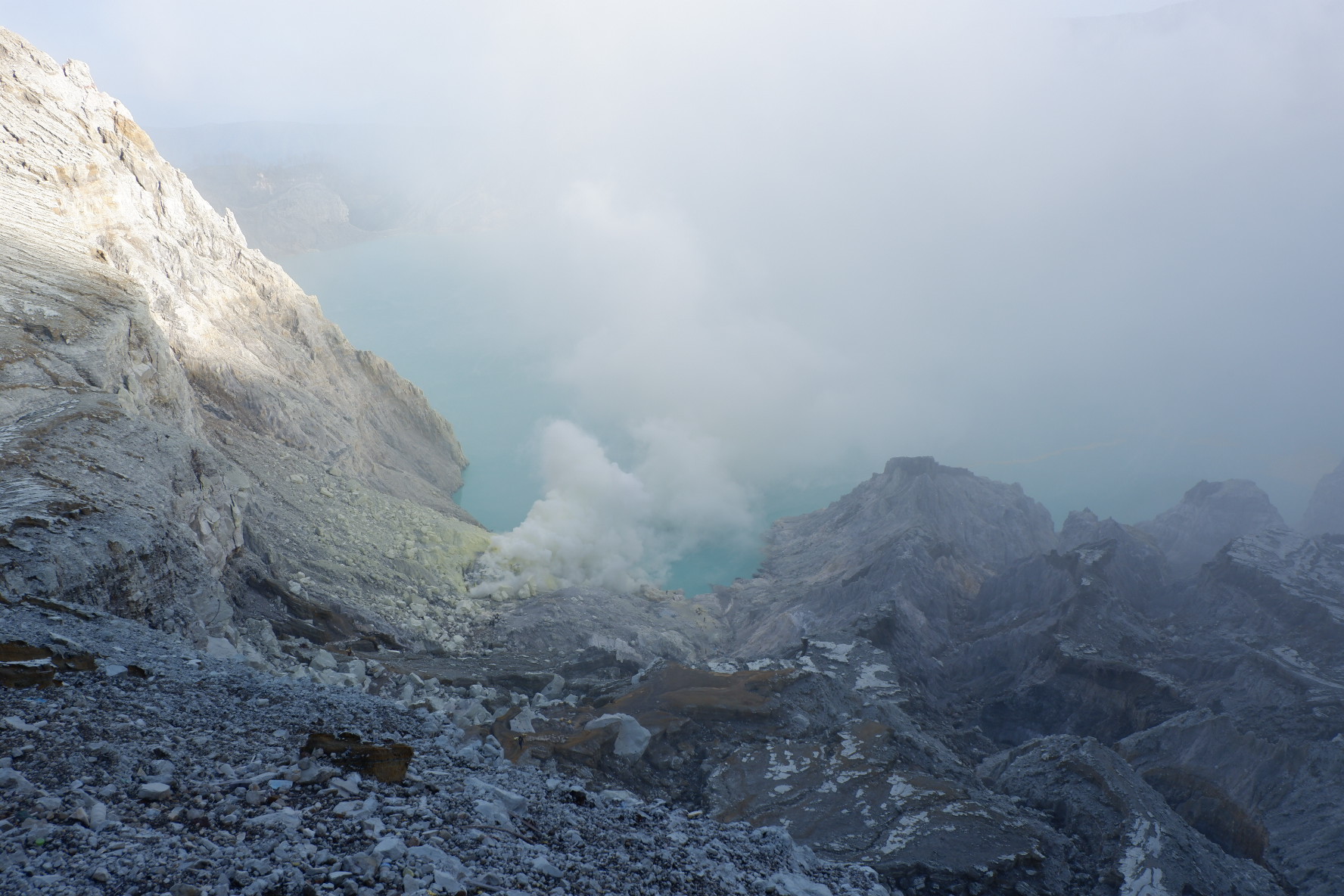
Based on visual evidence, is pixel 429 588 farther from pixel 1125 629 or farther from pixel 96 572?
pixel 1125 629

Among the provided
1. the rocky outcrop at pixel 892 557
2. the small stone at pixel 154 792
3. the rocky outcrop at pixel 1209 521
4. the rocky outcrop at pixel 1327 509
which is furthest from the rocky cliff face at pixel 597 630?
the rocky outcrop at pixel 1327 509

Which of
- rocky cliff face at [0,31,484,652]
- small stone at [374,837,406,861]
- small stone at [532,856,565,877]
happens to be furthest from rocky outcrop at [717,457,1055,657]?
small stone at [374,837,406,861]

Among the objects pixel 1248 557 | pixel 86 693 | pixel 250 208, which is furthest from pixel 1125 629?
pixel 250 208

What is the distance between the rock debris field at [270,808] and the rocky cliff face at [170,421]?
2392mm

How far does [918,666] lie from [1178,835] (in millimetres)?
12977

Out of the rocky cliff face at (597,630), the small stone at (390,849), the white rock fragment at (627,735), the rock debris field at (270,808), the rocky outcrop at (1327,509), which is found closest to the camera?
the rock debris field at (270,808)

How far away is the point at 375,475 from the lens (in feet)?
108

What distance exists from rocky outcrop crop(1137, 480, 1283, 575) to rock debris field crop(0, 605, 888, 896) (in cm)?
4414

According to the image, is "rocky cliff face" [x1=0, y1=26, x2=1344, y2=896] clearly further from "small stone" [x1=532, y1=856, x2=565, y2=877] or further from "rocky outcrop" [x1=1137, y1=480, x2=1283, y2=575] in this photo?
"rocky outcrop" [x1=1137, y1=480, x2=1283, y2=575]

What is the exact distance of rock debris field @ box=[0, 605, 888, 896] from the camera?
4.73 metres

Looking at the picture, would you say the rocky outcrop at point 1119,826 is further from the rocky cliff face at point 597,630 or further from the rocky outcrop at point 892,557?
the rocky outcrop at point 892,557

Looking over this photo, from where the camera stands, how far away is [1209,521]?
43.5m

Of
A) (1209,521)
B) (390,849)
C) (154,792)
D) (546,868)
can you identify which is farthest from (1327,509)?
(154,792)

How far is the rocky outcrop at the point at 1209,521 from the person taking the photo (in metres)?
41.9
